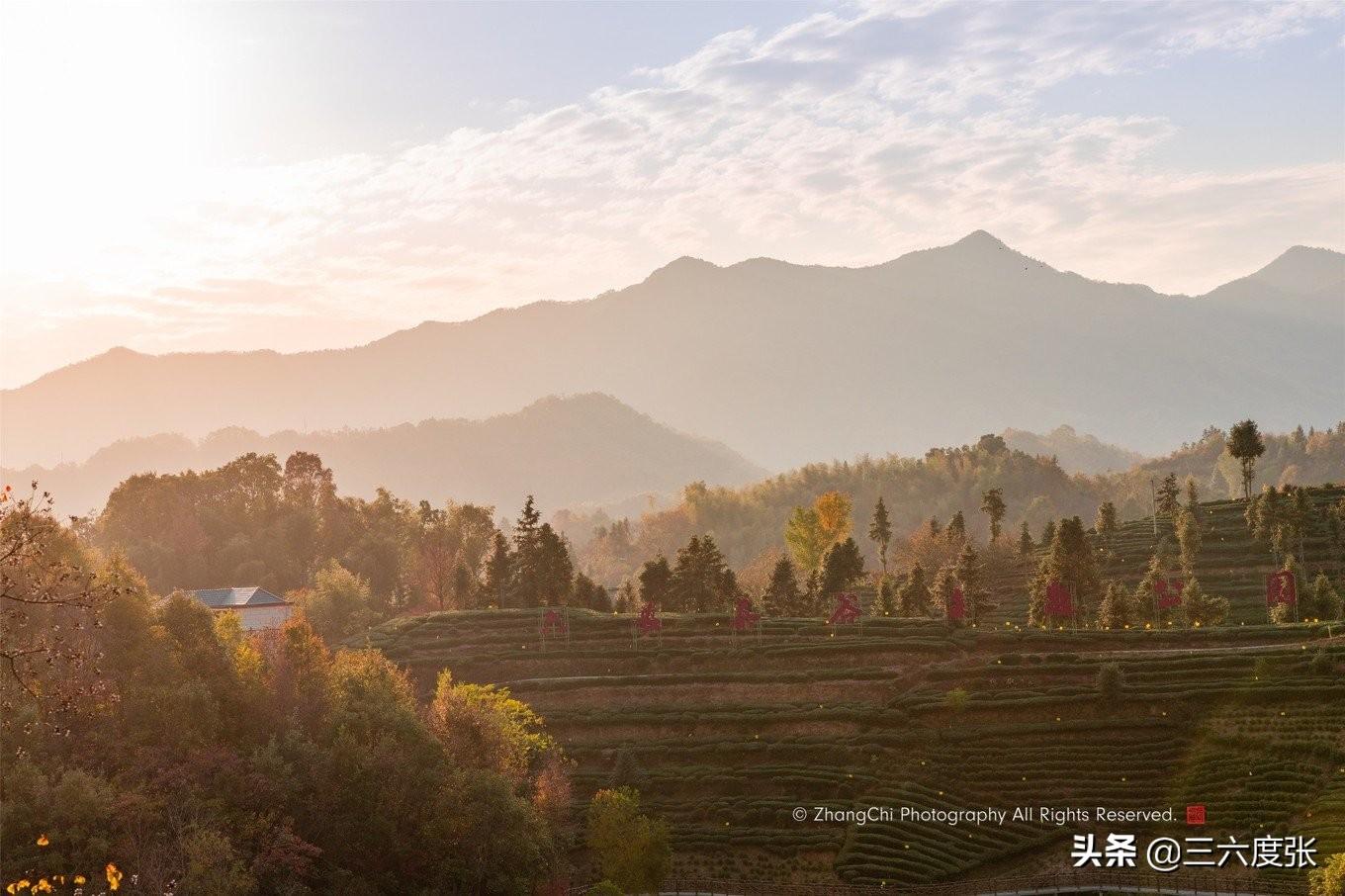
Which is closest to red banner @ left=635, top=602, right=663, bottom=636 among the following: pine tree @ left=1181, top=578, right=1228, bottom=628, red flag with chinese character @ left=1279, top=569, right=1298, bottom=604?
pine tree @ left=1181, top=578, right=1228, bottom=628

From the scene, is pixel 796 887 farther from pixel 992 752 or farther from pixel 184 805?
pixel 184 805

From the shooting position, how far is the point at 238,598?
111 meters

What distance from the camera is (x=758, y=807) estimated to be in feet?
227

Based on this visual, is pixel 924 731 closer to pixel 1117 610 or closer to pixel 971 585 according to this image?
pixel 1117 610

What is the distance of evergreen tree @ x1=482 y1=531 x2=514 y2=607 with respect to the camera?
389 feet

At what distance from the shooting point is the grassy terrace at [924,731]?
213 ft

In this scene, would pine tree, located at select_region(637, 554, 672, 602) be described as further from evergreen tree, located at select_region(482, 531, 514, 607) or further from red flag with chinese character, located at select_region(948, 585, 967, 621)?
red flag with chinese character, located at select_region(948, 585, 967, 621)

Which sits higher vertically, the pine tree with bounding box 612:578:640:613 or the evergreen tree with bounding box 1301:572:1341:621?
the pine tree with bounding box 612:578:640:613

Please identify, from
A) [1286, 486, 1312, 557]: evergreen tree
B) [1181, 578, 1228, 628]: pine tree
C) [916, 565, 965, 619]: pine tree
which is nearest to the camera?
[1181, 578, 1228, 628]: pine tree

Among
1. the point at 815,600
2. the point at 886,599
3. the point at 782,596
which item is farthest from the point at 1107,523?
the point at 782,596

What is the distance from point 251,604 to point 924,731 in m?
59.5

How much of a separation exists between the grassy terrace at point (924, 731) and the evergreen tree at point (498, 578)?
2083 cm

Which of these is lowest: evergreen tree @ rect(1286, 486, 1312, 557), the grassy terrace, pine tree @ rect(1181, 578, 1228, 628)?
the grassy terrace

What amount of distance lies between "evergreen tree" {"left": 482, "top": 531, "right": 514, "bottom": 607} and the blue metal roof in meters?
17.5
